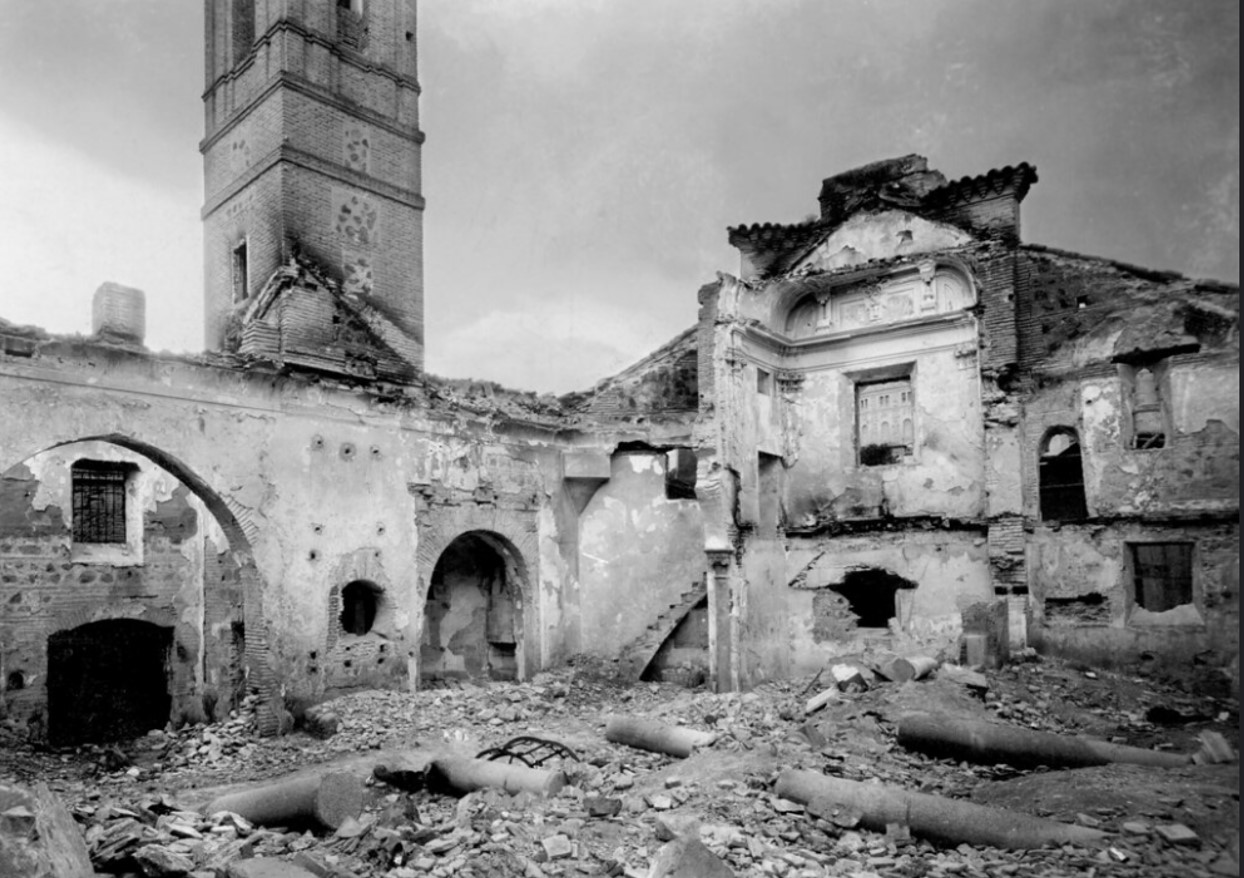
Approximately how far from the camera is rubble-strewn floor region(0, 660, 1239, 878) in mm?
6578

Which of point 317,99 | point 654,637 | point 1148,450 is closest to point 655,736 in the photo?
point 654,637

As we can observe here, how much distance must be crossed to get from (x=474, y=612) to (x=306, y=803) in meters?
8.47

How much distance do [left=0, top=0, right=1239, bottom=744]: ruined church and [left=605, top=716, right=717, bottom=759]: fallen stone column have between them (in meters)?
3.34

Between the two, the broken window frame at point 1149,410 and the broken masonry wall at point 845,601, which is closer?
the broken window frame at point 1149,410

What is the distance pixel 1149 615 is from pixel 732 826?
8175 mm

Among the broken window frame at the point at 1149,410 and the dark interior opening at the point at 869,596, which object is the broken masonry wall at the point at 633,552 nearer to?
the dark interior opening at the point at 869,596

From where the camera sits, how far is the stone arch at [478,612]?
16047 mm

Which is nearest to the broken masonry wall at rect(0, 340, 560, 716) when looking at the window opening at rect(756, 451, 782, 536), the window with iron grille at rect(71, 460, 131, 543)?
the window with iron grille at rect(71, 460, 131, 543)

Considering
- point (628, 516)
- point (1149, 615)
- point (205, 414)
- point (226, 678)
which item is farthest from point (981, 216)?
point (226, 678)

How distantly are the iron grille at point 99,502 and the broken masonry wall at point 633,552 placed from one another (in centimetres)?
802

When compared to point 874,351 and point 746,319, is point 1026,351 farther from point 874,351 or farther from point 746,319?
point 746,319

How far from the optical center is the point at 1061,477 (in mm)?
16359

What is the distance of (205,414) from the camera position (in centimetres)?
1198

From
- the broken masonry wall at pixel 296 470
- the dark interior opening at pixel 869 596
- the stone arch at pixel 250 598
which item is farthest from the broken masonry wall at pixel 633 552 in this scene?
the stone arch at pixel 250 598
